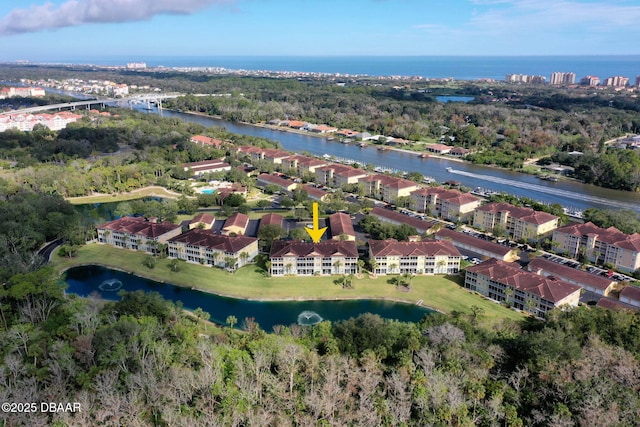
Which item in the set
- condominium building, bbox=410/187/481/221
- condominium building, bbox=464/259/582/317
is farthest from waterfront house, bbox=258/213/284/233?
condominium building, bbox=464/259/582/317

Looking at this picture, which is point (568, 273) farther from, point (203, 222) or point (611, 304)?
point (203, 222)

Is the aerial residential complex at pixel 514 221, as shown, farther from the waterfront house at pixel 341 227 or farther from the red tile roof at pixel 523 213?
the waterfront house at pixel 341 227

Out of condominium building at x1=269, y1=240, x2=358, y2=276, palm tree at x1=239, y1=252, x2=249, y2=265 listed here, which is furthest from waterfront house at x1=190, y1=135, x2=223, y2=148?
condominium building at x1=269, y1=240, x2=358, y2=276

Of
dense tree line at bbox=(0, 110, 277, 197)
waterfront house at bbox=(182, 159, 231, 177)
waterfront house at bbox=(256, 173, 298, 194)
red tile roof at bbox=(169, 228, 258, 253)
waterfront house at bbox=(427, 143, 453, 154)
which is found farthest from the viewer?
waterfront house at bbox=(427, 143, 453, 154)

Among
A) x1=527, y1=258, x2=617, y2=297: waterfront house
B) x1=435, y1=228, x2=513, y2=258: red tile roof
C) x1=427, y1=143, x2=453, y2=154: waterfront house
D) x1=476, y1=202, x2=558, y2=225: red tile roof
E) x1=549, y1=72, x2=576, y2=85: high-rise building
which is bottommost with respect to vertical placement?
x1=527, y1=258, x2=617, y2=297: waterfront house

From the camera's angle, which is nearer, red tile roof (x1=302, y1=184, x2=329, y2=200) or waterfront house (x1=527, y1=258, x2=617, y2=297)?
waterfront house (x1=527, y1=258, x2=617, y2=297)

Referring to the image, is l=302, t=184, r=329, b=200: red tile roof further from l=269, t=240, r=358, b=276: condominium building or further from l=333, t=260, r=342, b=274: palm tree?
l=333, t=260, r=342, b=274: palm tree

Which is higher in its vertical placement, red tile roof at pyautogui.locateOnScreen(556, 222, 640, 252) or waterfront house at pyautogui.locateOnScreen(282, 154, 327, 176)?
waterfront house at pyautogui.locateOnScreen(282, 154, 327, 176)

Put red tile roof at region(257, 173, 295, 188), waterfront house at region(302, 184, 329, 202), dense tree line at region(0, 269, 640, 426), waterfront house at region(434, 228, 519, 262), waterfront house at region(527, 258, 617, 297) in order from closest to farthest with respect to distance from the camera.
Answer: dense tree line at region(0, 269, 640, 426), waterfront house at region(527, 258, 617, 297), waterfront house at region(434, 228, 519, 262), waterfront house at region(302, 184, 329, 202), red tile roof at region(257, 173, 295, 188)
